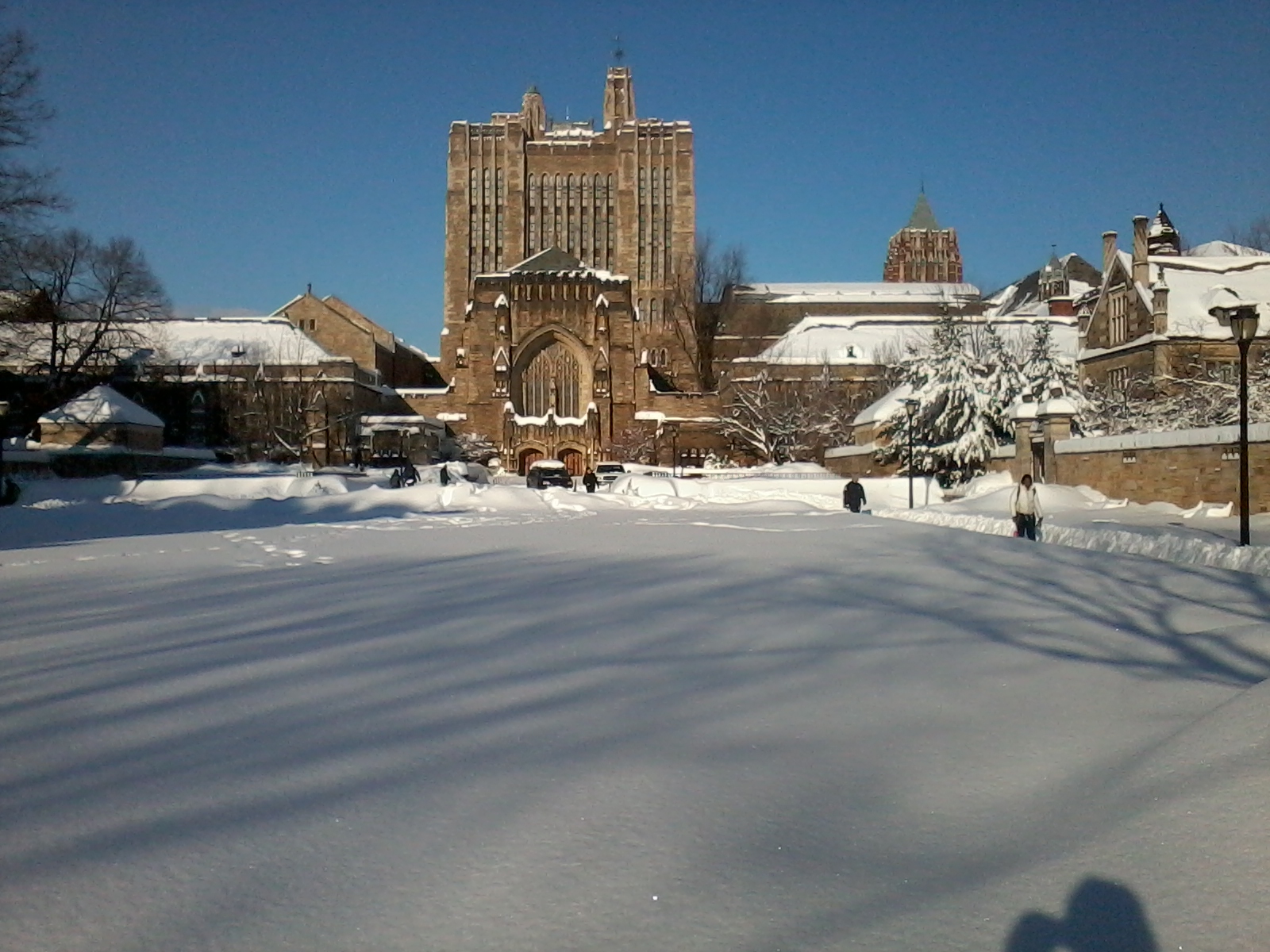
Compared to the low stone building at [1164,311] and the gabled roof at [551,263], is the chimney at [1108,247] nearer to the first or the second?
the low stone building at [1164,311]

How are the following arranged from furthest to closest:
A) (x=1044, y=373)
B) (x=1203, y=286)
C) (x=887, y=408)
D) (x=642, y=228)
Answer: (x=642, y=228)
(x=1203, y=286)
(x=887, y=408)
(x=1044, y=373)

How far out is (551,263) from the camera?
7581cm

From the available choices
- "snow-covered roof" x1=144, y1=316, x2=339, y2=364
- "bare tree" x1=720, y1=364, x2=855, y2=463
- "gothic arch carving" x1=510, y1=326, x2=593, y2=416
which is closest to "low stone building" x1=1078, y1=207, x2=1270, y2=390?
"bare tree" x1=720, y1=364, x2=855, y2=463

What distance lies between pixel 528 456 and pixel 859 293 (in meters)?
41.9

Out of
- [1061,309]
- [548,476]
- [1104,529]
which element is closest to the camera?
Result: [1104,529]

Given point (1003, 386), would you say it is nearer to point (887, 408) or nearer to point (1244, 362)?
point (887, 408)

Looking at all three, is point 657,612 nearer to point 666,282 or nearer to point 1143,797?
point 1143,797

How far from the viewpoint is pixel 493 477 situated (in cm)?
6166

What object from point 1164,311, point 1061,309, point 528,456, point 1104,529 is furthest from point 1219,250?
point 1104,529

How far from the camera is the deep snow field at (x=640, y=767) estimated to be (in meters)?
3.12

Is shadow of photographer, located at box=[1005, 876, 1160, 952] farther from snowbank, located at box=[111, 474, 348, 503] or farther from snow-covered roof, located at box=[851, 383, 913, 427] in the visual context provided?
snow-covered roof, located at box=[851, 383, 913, 427]

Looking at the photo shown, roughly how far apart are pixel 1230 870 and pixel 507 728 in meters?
2.91

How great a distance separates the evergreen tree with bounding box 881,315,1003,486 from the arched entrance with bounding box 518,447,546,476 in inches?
1409

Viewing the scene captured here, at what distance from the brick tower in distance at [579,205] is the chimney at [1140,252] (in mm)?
48016
